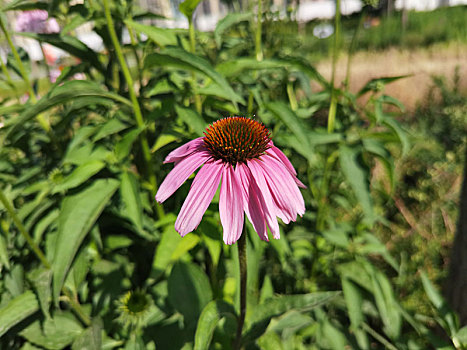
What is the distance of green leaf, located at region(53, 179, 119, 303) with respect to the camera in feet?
2.23

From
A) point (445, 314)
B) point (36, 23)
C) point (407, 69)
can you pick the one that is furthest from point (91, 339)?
point (407, 69)

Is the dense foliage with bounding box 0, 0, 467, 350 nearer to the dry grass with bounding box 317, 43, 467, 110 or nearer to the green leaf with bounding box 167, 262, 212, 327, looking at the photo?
the green leaf with bounding box 167, 262, 212, 327

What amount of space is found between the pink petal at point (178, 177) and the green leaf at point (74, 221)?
0.26m

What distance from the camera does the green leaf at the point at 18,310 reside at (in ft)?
2.36

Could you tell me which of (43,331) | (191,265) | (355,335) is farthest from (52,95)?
(355,335)

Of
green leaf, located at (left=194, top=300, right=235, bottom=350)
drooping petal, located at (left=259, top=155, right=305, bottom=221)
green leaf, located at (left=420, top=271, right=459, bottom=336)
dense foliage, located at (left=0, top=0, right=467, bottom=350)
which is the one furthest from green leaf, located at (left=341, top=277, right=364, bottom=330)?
drooping petal, located at (left=259, top=155, right=305, bottom=221)

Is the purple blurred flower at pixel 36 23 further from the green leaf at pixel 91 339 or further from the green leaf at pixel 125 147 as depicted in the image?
the green leaf at pixel 91 339

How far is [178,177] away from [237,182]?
0.34ft

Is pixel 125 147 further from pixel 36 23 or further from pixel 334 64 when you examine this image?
pixel 36 23

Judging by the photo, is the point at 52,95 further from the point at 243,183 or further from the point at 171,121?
the point at 243,183

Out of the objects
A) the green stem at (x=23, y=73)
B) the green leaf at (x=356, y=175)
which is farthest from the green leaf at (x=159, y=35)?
the green leaf at (x=356, y=175)

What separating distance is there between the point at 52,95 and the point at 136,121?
0.22 meters

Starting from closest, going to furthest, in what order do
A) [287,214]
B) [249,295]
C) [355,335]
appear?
[287,214]
[249,295]
[355,335]

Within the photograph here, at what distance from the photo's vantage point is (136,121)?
2.79 ft
